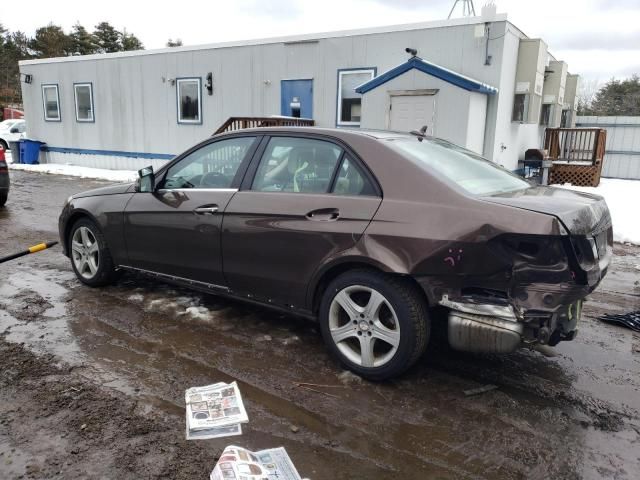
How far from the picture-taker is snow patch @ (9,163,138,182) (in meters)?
15.0

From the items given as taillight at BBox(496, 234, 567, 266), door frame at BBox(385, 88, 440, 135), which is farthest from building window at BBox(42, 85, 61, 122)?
taillight at BBox(496, 234, 567, 266)

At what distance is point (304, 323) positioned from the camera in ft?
13.6

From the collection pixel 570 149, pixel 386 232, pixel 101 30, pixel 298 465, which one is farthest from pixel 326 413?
pixel 101 30

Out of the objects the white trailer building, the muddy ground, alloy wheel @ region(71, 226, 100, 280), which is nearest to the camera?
the muddy ground

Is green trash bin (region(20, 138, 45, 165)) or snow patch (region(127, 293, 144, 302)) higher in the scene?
green trash bin (region(20, 138, 45, 165))

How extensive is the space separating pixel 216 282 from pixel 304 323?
80 centimetres

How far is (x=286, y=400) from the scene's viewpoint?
2.97 m

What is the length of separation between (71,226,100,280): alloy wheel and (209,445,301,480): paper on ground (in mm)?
3074

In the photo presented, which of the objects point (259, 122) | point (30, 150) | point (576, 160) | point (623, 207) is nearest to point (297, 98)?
point (259, 122)

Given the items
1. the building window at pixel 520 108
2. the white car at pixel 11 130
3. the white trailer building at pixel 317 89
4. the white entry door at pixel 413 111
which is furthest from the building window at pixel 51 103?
the building window at pixel 520 108

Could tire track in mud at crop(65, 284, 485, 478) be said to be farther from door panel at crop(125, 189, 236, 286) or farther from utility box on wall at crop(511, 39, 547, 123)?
utility box on wall at crop(511, 39, 547, 123)

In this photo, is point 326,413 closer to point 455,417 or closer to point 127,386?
point 455,417

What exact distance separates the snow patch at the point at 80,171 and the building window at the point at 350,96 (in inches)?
249

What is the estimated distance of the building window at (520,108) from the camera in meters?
11.4
